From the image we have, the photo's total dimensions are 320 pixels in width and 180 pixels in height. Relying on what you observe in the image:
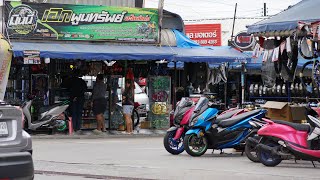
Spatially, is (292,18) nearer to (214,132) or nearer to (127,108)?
(214,132)

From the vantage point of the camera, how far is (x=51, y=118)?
Answer: 822 inches

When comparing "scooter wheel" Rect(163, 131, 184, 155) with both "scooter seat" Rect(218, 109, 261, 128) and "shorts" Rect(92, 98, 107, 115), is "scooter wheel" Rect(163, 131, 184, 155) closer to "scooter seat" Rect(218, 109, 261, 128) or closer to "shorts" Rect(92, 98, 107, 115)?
"scooter seat" Rect(218, 109, 261, 128)

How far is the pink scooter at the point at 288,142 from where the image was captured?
39.8ft

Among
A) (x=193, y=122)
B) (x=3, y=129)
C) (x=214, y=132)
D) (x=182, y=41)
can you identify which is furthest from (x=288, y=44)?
(x=182, y=41)

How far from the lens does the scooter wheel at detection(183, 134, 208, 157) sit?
14.6 m

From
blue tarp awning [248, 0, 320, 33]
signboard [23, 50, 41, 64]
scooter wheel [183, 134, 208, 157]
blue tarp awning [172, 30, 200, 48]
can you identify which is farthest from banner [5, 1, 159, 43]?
blue tarp awning [248, 0, 320, 33]

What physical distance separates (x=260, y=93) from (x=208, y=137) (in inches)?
535

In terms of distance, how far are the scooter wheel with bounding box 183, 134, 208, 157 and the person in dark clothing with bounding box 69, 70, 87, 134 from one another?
7636mm

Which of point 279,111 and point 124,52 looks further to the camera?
point 124,52

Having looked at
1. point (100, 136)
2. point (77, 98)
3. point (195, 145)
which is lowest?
point (100, 136)

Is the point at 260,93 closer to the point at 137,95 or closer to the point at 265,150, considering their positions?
the point at 137,95

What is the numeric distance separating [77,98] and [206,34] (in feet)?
71.0

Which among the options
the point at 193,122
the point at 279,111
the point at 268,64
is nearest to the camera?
the point at 193,122

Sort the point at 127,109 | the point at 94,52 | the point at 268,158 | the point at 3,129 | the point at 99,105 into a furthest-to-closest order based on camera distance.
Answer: the point at 127,109, the point at 99,105, the point at 94,52, the point at 268,158, the point at 3,129
